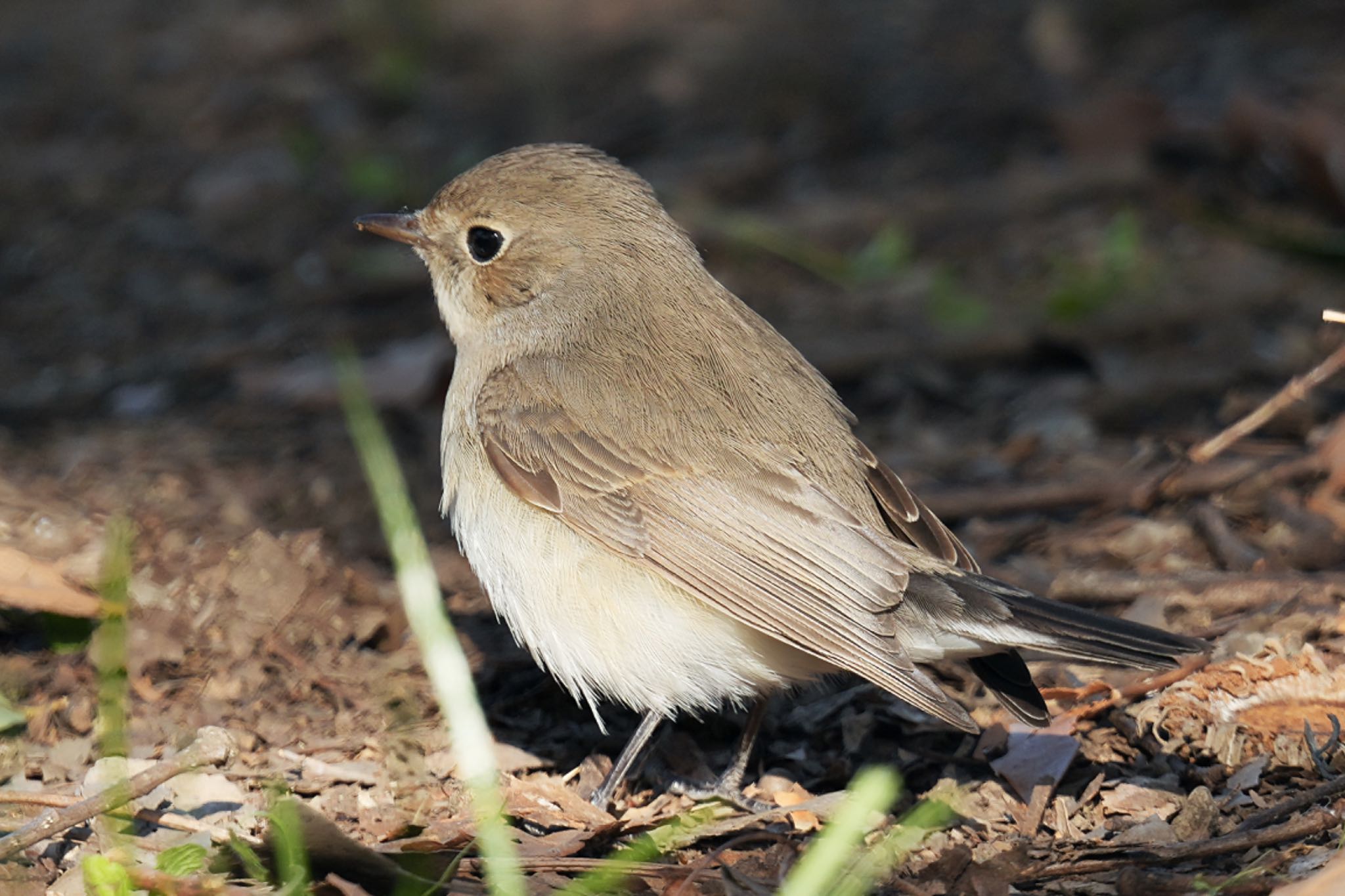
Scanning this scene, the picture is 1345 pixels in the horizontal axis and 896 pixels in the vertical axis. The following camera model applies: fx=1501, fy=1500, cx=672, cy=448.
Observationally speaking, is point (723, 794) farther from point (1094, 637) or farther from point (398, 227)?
point (398, 227)

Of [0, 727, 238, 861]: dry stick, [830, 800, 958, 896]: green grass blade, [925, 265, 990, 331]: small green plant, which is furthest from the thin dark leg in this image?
[925, 265, 990, 331]: small green plant

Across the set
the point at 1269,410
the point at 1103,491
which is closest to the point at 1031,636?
the point at 1269,410

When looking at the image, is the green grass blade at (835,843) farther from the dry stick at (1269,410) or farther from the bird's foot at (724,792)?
the dry stick at (1269,410)

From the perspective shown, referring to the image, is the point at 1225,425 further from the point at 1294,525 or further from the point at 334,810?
the point at 334,810

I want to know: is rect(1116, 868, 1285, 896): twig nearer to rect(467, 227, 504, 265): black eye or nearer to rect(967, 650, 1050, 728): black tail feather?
rect(967, 650, 1050, 728): black tail feather

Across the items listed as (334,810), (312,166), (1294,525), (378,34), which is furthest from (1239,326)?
(378,34)
